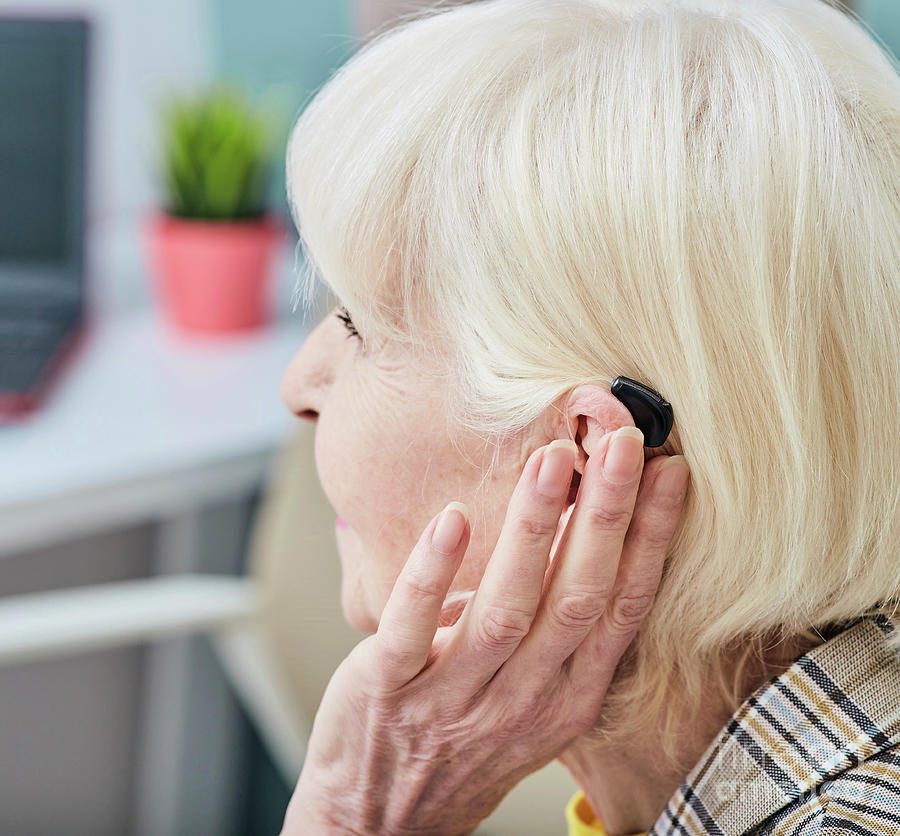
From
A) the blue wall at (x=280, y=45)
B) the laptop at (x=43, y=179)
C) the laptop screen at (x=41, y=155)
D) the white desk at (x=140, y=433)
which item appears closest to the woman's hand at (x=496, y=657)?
the white desk at (x=140, y=433)

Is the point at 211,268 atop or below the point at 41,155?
below

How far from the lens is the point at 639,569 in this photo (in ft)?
1.93

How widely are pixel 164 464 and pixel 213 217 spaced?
48 cm

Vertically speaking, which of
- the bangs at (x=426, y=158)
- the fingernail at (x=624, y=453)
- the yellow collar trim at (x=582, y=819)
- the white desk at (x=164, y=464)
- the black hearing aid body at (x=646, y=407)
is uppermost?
the bangs at (x=426, y=158)

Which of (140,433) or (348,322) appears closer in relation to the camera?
(348,322)

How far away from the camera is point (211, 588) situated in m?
1.33

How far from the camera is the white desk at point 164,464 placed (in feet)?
4.09

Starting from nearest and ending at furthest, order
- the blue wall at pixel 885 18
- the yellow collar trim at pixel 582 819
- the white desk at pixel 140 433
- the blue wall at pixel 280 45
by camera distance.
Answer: the yellow collar trim at pixel 582 819 < the white desk at pixel 140 433 < the blue wall at pixel 885 18 < the blue wall at pixel 280 45

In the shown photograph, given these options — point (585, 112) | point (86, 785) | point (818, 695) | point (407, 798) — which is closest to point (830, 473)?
point (818, 695)

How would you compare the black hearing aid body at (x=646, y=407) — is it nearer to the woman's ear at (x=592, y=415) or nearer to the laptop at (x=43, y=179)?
the woman's ear at (x=592, y=415)

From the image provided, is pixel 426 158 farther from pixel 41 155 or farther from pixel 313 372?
pixel 41 155

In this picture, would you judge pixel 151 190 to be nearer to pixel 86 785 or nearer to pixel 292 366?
pixel 86 785

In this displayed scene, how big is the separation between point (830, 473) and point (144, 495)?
924mm

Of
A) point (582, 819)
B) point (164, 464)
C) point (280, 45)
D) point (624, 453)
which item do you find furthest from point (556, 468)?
point (280, 45)
